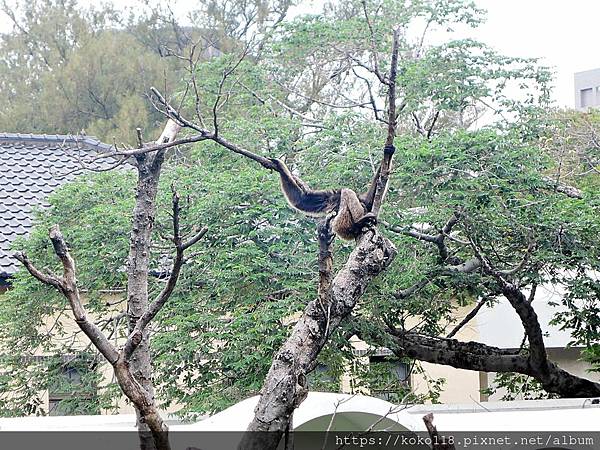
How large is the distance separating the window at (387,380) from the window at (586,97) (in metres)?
13.9

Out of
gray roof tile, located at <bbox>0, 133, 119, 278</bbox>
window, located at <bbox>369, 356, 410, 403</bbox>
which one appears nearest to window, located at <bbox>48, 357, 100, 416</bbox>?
gray roof tile, located at <bbox>0, 133, 119, 278</bbox>

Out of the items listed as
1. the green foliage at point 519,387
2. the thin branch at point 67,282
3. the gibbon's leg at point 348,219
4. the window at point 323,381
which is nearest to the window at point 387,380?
the window at point 323,381

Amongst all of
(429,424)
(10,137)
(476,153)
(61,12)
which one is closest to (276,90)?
(476,153)

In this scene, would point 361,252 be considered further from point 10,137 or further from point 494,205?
point 10,137

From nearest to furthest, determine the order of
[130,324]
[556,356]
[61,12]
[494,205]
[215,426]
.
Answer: [215,426], [130,324], [494,205], [556,356], [61,12]

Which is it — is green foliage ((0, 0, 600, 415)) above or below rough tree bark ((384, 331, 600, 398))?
above

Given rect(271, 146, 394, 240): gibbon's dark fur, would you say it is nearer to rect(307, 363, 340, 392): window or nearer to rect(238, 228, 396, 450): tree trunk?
rect(238, 228, 396, 450): tree trunk

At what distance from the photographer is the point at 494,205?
19.9 ft

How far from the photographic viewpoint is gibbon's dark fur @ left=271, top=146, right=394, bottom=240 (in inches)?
138

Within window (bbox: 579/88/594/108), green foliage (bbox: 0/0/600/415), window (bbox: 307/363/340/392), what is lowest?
window (bbox: 307/363/340/392)

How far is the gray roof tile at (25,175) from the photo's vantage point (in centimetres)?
888

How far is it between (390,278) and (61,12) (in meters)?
14.8

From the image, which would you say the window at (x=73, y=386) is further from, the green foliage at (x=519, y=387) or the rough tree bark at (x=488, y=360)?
the green foliage at (x=519, y=387)

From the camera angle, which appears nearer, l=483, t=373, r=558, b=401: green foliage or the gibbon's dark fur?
the gibbon's dark fur
